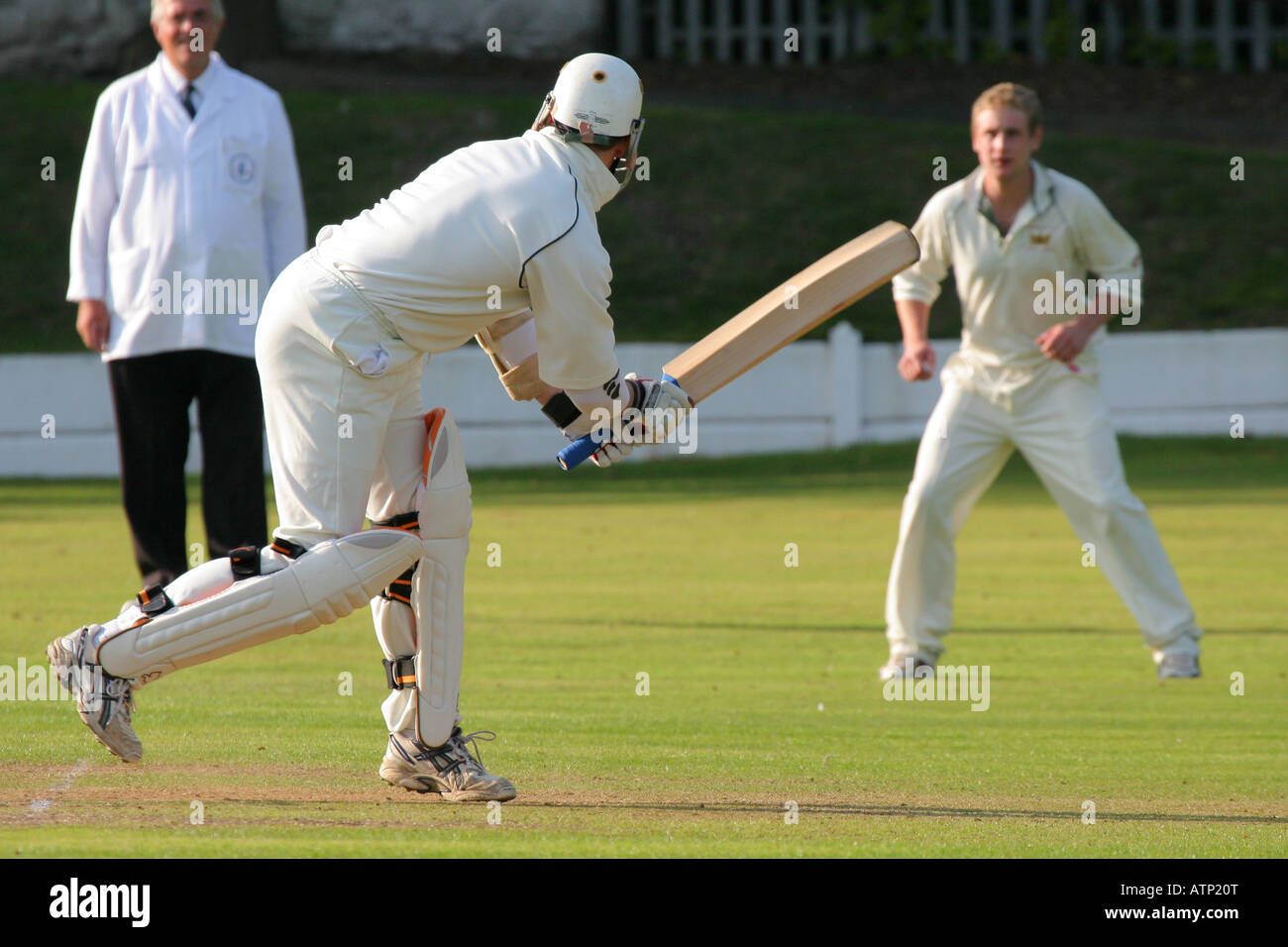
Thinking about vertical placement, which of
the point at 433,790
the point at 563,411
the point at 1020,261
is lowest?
the point at 433,790

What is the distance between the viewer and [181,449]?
8.70 m

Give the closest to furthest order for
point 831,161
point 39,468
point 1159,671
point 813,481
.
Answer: point 1159,671 < point 813,481 < point 39,468 < point 831,161

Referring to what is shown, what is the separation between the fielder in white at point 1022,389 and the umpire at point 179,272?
3070 millimetres

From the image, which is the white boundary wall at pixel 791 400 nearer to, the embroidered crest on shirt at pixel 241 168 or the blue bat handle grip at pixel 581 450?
the embroidered crest on shirt at pixel 241 168

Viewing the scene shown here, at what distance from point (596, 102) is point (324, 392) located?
1156mm

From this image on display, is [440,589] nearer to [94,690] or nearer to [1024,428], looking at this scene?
[94,690]

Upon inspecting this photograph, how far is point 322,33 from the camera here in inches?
1316

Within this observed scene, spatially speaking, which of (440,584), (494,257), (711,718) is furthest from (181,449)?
(494,257)

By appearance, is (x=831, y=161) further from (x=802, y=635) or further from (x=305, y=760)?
(x=305, y=760)

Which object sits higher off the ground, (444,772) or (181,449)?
(181,449)

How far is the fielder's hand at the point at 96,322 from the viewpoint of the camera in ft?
28.2

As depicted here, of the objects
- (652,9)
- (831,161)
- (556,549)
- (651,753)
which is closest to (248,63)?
(652,9)

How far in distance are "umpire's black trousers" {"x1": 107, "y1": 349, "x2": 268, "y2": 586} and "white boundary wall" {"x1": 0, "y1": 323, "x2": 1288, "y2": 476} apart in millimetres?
11837
